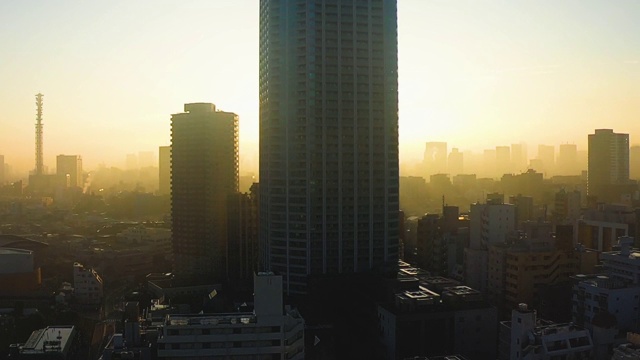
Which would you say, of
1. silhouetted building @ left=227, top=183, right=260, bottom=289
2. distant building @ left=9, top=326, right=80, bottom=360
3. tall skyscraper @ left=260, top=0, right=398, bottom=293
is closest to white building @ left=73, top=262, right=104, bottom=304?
silhouetted building @ left=227, top=183, right=260, bottom=289

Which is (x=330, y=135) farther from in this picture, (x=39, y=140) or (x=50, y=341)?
(x=39, y=140)

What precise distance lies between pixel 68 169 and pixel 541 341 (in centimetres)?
8757

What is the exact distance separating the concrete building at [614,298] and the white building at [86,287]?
21484mm

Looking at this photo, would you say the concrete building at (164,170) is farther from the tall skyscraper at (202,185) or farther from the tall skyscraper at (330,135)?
the tall skyscraper at (330,135)

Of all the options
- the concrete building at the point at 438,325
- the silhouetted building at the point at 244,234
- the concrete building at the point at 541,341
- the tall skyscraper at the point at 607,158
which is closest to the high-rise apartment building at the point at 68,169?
the silhouetted building at the point at 244,234

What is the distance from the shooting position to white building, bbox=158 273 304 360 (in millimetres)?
13641

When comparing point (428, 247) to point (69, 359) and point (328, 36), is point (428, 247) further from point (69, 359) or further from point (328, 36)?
point (69, 359)

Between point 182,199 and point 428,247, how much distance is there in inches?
571

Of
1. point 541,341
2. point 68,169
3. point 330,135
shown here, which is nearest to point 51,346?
point 330,135

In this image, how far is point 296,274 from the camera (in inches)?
933

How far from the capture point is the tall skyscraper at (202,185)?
3497cm

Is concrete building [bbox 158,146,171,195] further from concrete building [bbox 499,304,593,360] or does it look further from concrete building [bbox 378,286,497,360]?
concrete building [bbox 499,304,593,360]

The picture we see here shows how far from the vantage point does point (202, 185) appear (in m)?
35.3

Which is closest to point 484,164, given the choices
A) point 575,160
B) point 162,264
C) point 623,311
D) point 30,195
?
point 575,160
